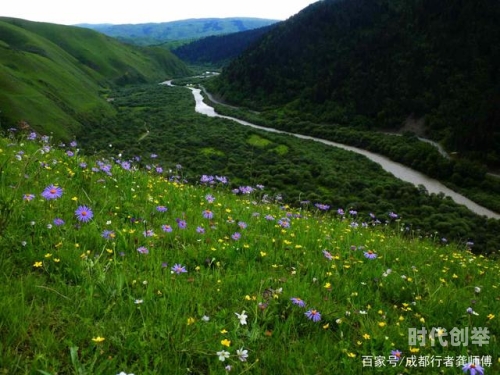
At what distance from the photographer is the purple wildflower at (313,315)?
4047 mm

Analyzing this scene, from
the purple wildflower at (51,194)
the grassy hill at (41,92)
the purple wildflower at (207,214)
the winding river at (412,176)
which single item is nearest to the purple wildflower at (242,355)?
the purple wildflower at (51,194)

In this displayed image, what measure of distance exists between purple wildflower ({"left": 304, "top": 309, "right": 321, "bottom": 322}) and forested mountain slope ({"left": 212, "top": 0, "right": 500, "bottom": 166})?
8568 centimetres

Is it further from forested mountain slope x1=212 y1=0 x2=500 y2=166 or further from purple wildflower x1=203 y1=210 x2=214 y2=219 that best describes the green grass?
forested mountain slope x1=212 y1=0 x2=500 y2=166

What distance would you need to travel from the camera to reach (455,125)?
93438 mm

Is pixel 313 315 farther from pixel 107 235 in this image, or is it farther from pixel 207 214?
pixel 207 214

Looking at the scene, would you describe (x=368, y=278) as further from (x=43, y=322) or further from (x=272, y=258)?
(x=43, y=322)

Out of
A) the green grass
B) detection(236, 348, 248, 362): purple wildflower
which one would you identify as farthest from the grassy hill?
detection(236, 348, 248, 362): purple wildflower

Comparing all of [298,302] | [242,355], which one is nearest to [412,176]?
[298,302]

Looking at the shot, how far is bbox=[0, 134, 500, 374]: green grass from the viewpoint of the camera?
326 cm

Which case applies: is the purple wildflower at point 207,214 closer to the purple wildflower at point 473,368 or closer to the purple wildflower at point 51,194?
the purple wildflower at point 51,194

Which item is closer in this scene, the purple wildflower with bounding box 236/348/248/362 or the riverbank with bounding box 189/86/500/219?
the purple wildflower with bounding box 236/348/248/362

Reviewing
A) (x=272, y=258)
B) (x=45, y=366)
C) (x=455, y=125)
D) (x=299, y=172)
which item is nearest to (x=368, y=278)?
(x=272, y=258)

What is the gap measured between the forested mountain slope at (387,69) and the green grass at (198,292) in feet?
276

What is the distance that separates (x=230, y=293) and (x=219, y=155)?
89213mm
